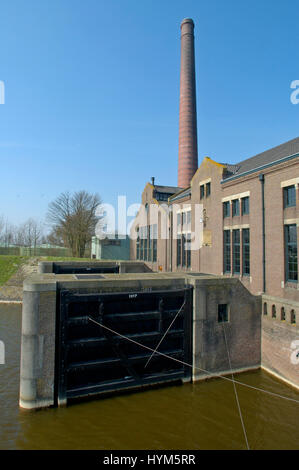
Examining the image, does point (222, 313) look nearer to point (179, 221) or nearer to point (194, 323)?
point (194, 323)

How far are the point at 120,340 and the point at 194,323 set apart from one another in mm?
3222

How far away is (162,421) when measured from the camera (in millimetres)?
9625

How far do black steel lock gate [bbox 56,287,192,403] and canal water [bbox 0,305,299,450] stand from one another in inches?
25.1

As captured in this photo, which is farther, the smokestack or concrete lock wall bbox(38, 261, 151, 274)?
the smokestack

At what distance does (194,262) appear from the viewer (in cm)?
2402

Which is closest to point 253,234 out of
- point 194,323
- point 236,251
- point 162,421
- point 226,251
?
point 236,251

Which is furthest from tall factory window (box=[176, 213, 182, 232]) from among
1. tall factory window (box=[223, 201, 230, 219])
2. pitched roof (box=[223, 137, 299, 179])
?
tall factory window (box=[223, 201, 230, 219])

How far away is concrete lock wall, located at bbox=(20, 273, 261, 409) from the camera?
32.3 feet

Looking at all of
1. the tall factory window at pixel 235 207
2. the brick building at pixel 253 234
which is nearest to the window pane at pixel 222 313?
the brick building at pixel 253 234

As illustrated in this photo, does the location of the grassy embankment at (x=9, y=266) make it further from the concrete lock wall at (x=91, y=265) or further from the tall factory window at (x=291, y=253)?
the tall factory window at (x=291, y=253)

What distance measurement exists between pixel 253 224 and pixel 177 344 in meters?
8.12

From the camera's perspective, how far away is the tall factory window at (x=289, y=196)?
14320 millimetres

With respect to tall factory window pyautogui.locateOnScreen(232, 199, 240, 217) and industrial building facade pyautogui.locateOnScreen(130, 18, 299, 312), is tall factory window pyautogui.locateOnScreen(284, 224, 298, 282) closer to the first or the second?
industrial building facade pyautogui.locateOnScreen(130, 18, 299, 312)
